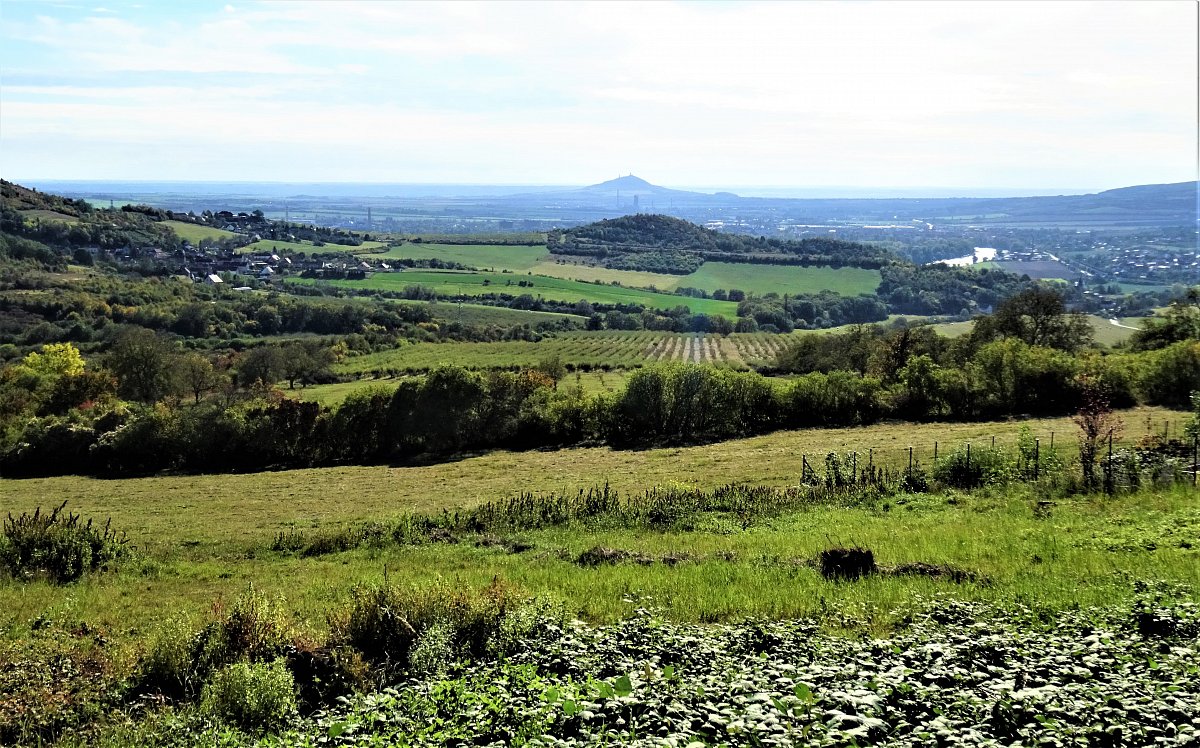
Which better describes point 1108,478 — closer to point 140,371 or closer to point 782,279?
point 140,371

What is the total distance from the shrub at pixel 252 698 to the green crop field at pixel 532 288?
12118 cm

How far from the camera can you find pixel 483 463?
40.1 meters

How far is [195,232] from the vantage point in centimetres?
16950

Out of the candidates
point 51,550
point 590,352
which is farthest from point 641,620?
point 590,352

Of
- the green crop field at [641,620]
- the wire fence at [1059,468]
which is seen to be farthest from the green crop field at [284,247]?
the wire fence at [1059,468]

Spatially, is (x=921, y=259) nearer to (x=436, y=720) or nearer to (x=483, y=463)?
(x=483, y=463)

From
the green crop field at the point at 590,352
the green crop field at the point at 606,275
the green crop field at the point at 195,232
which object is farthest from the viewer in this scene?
the green crop field at the point at 195,232

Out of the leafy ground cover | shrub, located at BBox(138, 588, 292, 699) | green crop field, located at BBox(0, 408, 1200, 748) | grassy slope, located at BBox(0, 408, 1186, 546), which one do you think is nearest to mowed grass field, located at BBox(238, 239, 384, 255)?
grassy slope, located at BBox(0, 408, 1186, 546)

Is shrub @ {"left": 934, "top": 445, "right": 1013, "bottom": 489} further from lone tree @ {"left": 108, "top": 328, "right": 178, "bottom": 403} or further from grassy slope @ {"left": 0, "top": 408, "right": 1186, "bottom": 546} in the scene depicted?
lone tree @ {"left": 108, "top": 328, "right": 178, "bottom": 403}

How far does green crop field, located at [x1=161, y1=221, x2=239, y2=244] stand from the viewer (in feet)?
536

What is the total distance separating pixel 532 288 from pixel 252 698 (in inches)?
5583

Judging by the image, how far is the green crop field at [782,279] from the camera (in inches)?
5546

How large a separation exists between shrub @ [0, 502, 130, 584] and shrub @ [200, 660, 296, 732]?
12.5 metres

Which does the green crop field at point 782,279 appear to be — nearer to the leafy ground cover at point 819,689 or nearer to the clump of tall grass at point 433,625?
the leafy ground cover at point 819,689
